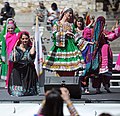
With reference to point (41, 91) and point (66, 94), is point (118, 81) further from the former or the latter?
point (66, 94)

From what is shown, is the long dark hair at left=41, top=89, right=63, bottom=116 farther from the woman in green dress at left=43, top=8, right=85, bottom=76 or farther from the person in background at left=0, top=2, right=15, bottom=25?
the person in background at left=0, top=2, right=15, bottom=25

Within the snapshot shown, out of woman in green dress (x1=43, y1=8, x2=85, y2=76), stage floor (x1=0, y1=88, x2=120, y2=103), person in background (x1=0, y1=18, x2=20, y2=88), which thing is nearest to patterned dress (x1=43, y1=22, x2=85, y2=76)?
woman in green dress (x1=43, y1=8, x2=85, y2=76)

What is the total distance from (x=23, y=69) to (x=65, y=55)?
797mm

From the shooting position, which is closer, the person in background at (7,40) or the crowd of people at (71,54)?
the crowd of people at (71,54)

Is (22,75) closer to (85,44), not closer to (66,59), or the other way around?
(66,59)

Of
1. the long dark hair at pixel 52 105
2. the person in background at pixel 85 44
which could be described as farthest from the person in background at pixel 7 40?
the long dark hair at pixel 52 105

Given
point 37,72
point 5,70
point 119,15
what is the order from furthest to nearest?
point 119,15 → point 5,70 → point 37,72

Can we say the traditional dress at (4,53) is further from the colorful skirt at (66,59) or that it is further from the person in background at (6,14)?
the person in background at (6,14)

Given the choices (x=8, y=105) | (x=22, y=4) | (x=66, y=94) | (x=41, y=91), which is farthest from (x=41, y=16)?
(x=66, y=94)

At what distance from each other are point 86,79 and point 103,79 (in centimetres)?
32

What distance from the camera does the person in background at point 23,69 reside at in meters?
11.0

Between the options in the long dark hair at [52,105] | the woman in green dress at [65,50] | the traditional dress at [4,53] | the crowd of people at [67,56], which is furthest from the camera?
the traditional dress at [4,53]

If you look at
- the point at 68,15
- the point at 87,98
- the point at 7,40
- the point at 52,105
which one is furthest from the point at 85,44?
the point at 52,105

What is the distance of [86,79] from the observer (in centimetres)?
1219
